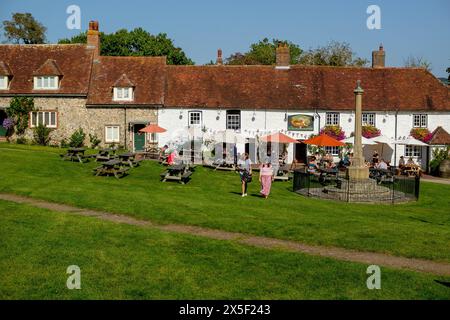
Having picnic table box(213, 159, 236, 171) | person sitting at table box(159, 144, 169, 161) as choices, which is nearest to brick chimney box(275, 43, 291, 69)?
picnic table box(213, 159, 236, 171)

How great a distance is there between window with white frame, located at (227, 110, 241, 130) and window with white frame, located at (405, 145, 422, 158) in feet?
44.0

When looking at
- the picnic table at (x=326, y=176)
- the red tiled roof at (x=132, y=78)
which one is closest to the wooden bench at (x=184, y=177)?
the picnic table at (x=326, y=176)

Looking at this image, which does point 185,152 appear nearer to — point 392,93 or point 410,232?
point 392,93

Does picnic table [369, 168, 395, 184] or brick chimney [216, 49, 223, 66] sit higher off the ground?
brick chimney [216, 49, 223, 66]

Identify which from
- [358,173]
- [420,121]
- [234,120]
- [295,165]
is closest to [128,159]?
[234,120]

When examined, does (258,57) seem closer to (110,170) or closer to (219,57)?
(219,57)

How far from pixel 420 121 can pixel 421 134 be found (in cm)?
139

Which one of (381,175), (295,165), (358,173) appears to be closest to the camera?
(358,173)

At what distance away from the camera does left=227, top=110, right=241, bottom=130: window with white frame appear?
42.2 metres

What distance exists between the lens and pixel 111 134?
42781 mm

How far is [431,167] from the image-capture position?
40.2 m

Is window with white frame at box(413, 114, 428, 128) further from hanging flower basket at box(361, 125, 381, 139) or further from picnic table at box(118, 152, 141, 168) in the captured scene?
picnic table at box(118, 152, 141, 168)

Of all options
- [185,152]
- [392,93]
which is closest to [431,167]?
[392,93]

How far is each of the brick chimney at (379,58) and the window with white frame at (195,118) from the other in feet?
54.0
